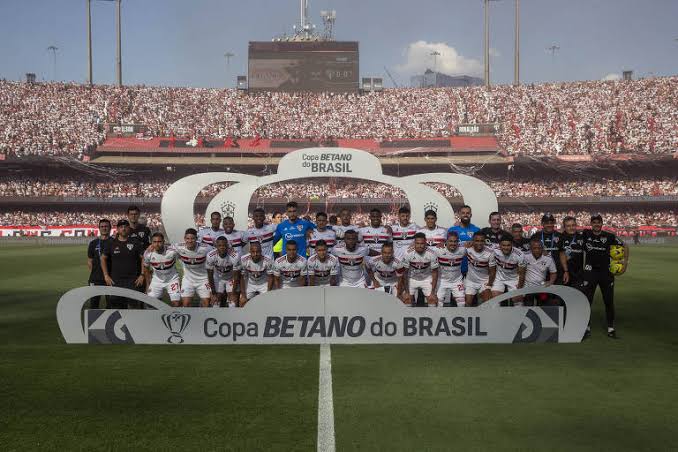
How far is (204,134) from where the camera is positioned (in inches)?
2313

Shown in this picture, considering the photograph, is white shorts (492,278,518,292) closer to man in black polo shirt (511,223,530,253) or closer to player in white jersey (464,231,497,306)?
player in white jersey (464,231,497,306)

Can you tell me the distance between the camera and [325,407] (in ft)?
22.9

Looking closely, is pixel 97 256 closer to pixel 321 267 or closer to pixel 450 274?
pixel 321 267

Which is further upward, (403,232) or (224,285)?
(403,232)

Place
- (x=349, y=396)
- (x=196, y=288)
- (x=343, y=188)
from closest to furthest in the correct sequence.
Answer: (x=349, y=396) → (x=196, y=288) → (x=343, y=188)

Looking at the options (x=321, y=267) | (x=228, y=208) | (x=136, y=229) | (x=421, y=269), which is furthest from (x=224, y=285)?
(x=228, y=208)

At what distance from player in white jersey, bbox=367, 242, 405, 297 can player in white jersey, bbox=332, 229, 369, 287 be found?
0.21 metres

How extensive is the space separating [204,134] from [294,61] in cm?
1128

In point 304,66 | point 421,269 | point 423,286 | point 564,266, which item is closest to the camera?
point 564,266

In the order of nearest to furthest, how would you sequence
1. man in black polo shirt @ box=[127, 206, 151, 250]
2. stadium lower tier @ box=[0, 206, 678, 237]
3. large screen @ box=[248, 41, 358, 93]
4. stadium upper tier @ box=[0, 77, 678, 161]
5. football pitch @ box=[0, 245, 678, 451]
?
1. football pitch @ box=[0, 245, 678, 451]
2. man in black polo shirt @ box=[127, 206, 151, 250]
3. stadium lower tier @ box=[0, 206, 678, 237]
4. stadium upper tier @ box=[0, 77, 678, 161]
5. large screen @ box=[248, 41, 358, 93]

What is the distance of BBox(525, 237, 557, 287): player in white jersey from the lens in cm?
1147

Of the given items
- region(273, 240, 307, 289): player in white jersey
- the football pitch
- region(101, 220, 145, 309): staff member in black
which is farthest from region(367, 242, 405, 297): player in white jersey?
region(101, 220, 145, 309): staff member in black

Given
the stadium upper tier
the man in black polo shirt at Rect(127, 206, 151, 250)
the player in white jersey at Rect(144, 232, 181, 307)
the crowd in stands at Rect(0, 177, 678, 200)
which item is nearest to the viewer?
the player in white jersey at Rect(144, 232, 181, 307)

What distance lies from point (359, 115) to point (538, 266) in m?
50.4
